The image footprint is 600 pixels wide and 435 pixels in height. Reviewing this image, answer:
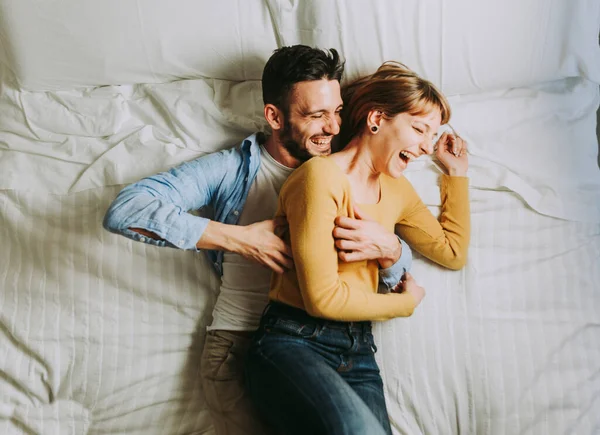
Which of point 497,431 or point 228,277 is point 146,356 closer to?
point 228,277

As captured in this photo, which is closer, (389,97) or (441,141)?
(389,97)

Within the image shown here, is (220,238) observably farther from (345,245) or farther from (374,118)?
(374,118)

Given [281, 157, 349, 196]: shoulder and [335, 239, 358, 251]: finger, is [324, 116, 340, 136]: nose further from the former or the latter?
[335, 239, 358, 251]: finger

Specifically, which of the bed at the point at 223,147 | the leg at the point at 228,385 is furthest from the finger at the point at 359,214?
the leg at the point at 228,385

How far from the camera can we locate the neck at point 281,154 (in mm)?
1285

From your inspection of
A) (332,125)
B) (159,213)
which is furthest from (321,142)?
(159,213)

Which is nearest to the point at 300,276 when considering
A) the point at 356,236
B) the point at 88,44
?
the point at 356,236

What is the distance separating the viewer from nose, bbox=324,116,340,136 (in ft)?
4.05

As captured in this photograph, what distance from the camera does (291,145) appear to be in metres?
1.27

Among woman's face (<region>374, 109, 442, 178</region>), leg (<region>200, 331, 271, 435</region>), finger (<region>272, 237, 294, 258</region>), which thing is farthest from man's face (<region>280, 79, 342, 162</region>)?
leg (<region>200, 331, 271, 435</region>)

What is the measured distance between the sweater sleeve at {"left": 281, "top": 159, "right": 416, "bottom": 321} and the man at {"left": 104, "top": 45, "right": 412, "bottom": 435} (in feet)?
0.14

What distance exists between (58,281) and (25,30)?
23.6 inches

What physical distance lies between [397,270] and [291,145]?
1.12 feet

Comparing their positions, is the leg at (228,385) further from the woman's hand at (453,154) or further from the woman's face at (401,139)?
the woman's hand at (453,154)
